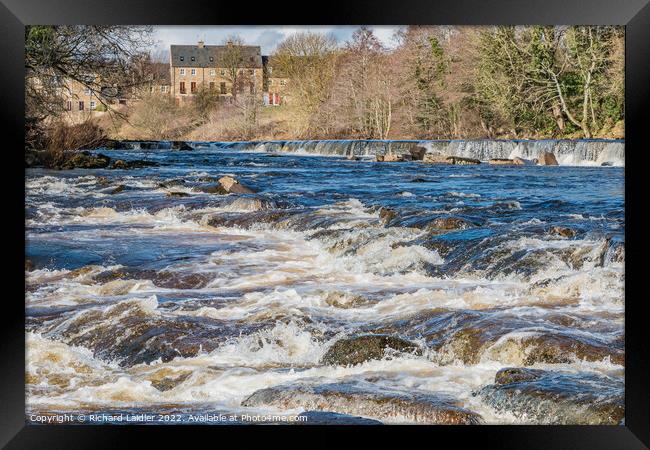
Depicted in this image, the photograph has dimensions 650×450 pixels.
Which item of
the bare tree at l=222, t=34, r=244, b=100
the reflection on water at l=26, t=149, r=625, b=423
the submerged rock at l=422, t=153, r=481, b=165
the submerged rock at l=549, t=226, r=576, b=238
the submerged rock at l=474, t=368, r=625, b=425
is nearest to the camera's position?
the submerged rock at l=474, t=368, r=625, b=425

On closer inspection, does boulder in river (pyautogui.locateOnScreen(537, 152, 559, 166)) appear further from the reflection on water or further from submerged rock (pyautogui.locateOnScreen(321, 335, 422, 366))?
submerged rock (pyautogui.locateOnScreen(321, 335, 422, 366))

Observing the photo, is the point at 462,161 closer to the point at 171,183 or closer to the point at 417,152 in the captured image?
Result: the point at 417,152

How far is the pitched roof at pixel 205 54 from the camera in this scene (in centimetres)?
648

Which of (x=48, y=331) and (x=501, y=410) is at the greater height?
(x=48, y=331)

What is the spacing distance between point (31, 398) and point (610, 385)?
4.02m

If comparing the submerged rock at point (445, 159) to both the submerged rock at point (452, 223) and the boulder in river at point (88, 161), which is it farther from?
the boulder in river at point (88, 161)

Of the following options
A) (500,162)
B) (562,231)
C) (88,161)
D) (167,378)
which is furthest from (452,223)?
(88,161)

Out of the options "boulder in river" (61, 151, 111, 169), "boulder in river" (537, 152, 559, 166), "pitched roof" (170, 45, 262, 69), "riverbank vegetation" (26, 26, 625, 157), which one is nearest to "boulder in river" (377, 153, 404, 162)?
"riverbank vegetation" (26, 26, 625, 157)

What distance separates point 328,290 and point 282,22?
1969 mm

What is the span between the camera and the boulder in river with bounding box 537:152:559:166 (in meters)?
6.69

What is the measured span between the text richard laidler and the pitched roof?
2.54 meters

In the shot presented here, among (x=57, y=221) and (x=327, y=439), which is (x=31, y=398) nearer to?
(x=57, y=221)

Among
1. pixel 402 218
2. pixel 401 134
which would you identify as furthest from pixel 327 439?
pixel 401 134

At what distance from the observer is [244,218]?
22.8 feet
